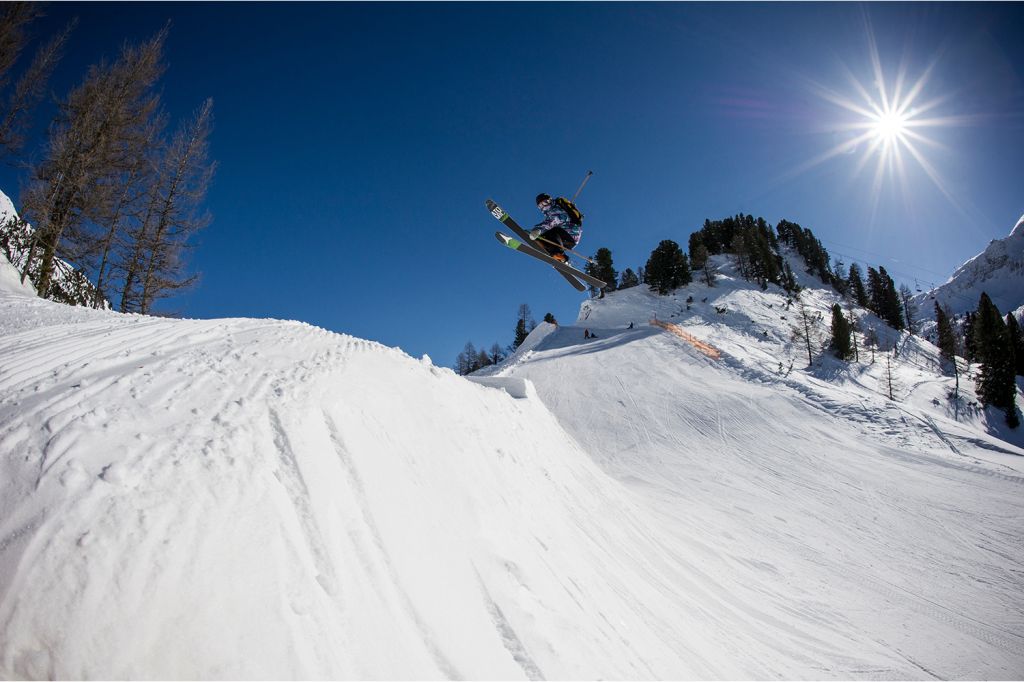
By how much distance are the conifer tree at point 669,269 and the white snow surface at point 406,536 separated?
40871mm

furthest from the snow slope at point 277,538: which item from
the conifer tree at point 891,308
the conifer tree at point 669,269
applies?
the conifer tree at point 891,308

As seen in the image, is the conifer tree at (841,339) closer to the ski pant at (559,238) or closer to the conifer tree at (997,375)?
the conifer tree at (997,375)

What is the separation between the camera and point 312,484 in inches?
134

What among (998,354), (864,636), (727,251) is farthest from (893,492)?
(727,251)

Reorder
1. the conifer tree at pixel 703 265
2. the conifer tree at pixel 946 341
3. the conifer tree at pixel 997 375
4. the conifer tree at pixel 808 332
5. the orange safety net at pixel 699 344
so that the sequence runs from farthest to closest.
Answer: the conifer tree at pixel 703 265
the conifer tree at pixel 946 341
the conifer tree at pixel 808 332
the conifer tree at pixel 997 375
the orange safety net at pixel 699 344

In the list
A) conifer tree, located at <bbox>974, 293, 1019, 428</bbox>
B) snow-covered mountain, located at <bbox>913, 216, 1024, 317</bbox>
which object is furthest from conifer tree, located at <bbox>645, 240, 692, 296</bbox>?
snow-covered mountain, located at <bbox>913, 216, 1024, 317</bbox>

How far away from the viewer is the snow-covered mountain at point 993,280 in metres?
132

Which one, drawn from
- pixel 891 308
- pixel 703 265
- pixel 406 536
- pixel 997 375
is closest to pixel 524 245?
pixel 406 536

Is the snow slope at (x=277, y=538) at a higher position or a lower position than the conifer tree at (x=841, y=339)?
lower

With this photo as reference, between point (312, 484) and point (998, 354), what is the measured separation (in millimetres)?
45867

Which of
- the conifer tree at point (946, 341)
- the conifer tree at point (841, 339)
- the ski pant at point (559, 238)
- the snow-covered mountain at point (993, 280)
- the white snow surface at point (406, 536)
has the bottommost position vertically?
the white snow surface at point (406, 536)

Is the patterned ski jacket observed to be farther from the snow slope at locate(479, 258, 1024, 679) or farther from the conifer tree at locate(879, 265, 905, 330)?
the conifer tree at locate(879, 265, 905, 330)

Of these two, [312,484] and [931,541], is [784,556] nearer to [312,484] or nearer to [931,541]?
[931,541]

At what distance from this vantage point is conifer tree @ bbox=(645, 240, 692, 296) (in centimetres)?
5044
